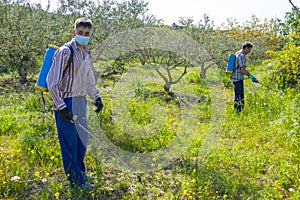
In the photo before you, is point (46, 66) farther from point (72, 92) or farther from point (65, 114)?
point (65, 114)

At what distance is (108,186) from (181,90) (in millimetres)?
6071

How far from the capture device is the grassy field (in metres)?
3.52

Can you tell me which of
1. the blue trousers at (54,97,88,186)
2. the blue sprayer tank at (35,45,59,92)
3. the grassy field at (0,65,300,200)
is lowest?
the grassy field at (0,65,300,200)

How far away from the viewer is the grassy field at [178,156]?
352 centimetres

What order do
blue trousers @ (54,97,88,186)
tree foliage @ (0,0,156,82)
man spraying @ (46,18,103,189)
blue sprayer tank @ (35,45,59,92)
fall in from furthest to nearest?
tree foliage @ (0,0,156,82)
blue trousers @ (54,97,88,186)
blue sprayer tank @ (35,45,59,92)
man spraying @ (46,18,103,189)

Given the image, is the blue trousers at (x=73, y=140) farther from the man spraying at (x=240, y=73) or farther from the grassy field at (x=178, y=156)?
the man spraying at (x=240, y=73)

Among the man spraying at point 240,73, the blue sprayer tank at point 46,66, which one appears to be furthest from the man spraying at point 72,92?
the man spraying at point 240,73

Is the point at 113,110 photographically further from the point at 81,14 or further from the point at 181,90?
the point at 181,90

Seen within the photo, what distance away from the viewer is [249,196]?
11.6ft

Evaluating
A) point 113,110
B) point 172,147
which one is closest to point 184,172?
point 172,147

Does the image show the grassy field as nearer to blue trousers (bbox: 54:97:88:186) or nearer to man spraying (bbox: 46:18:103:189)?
blue trousers (bbox: 54:97:88:186)

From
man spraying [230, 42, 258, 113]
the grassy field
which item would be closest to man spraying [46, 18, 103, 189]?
the grassy field

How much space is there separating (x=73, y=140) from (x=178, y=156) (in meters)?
1.70

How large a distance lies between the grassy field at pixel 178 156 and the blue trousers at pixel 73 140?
0.65 feet
